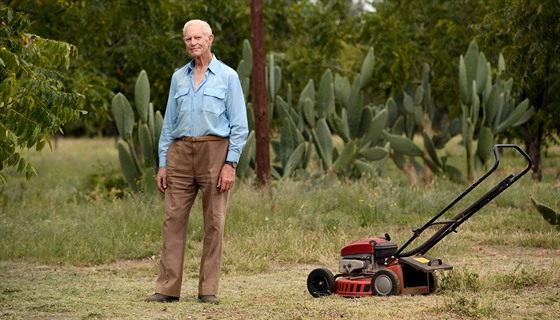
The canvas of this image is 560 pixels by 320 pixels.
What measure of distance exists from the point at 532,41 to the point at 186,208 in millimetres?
7261

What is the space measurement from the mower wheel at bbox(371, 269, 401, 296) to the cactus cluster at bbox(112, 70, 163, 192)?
23.6ft

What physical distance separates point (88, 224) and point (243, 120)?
16.4ft

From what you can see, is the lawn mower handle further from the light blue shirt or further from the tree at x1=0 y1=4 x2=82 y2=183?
the tree at x1=0 y1=4 x2=82 y2=183

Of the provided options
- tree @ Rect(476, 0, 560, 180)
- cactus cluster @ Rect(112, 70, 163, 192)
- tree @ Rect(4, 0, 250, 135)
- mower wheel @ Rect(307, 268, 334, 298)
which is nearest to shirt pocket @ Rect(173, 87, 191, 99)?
mower wheel @ Rect(307, 268, 334, 298)

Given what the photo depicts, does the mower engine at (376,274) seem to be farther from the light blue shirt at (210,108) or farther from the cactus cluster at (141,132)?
the cactus cluster at (141,132)

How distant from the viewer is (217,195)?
826cm

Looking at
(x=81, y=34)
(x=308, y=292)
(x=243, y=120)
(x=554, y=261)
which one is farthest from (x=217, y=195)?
(x=81, y=34)

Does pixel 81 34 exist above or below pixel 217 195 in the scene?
above

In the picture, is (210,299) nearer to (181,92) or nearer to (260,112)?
(181,92)

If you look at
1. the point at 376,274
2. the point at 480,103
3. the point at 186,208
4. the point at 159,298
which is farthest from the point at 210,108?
the point at 480,103

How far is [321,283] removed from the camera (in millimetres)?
8547

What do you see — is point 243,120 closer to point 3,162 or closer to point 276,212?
point 3,162

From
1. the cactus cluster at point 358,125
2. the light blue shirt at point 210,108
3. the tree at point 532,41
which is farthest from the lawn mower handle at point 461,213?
the cactus cluster at point 358,125

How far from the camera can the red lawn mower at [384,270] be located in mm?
8164
